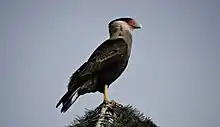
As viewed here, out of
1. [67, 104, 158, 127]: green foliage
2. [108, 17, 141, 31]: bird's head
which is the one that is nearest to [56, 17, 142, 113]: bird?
[108, 17, 141, 31]: bird's head

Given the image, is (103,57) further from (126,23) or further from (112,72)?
(126,23)

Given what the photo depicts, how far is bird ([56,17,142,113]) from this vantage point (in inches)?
227

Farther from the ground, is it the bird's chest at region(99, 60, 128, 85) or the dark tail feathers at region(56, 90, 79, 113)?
the bird's chest at region(99, 60, 128, 85)

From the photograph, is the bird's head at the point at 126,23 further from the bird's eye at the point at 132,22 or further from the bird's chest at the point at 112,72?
the bird's chest at the point at 112,72

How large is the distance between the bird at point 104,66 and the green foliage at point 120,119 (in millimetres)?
1660

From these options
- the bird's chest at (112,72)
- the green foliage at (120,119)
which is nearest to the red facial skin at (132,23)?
the bird's chest at (112,72)

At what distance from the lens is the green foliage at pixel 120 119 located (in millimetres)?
3221

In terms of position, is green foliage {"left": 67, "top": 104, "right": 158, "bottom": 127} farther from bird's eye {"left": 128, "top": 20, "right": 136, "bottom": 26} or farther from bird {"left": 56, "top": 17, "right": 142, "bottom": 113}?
bird's eye {"left": 128, "top": 20, "right": 136, "bottom": 26}

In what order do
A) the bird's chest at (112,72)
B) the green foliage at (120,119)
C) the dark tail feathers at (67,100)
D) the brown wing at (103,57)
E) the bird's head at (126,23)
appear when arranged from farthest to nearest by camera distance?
the bird's head at (126,23) < the bird's chest at (112,72) < the brown wing at (103,57) < the dark tail feathers at (67,100) < the green foliage at (120,119)

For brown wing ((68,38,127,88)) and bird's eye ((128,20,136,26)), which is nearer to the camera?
brown wing ((68,38,127,88))

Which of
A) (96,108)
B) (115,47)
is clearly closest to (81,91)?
(115,47)

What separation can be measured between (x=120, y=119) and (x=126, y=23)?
4.25 meters

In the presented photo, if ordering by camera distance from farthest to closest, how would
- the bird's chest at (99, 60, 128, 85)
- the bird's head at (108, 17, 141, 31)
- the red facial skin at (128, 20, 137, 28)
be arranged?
1. the red facial skin at (128, 20, 137, 28)
2. the bird's head at (108, 17, 141, 31)
3. the bird's chest at (99, 60, 128, 85)

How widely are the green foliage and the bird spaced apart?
1660mm
